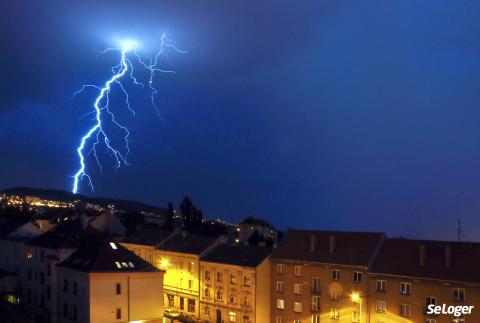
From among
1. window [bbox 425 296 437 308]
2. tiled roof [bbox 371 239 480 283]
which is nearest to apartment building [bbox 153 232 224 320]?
tiled roof [bbox 371 239 480 283]

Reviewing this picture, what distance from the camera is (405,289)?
39.5 meters

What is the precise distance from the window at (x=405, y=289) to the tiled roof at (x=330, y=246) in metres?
3.16

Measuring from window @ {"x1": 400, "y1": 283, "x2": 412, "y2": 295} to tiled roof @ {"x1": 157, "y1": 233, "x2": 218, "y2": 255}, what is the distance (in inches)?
814

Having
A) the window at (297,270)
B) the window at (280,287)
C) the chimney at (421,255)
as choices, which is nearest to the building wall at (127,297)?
the window at (280,287)

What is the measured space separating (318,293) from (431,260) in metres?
9.37

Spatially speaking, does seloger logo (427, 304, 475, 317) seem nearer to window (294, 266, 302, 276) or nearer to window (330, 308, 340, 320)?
window (330, 308, 340, 320)

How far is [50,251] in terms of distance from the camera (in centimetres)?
5275

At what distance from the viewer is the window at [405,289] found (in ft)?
129

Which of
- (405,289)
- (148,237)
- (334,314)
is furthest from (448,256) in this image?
(148,237)

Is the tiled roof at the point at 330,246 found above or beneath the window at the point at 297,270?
above

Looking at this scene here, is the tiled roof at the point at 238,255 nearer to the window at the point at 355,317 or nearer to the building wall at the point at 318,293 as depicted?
the building wall at the point at 318,293

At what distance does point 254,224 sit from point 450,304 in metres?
78.9

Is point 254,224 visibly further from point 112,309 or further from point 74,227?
point 112,309

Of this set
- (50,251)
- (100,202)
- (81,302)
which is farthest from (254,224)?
(100,202)
